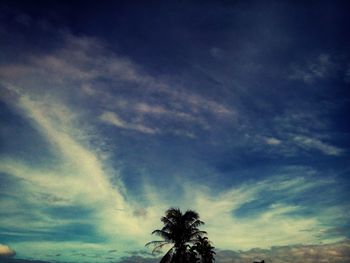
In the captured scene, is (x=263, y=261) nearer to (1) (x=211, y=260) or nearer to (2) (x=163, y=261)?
(1) (x=211, y=260)

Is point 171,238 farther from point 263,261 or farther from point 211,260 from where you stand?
point 263,261

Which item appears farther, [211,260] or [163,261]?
[211,260]

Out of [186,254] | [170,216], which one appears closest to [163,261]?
[186,254]

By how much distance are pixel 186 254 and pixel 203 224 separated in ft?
16.4

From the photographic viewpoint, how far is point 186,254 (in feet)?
148

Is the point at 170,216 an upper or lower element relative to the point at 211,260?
upper

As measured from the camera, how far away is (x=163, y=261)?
146ft

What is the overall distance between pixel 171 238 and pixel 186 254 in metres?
3.07

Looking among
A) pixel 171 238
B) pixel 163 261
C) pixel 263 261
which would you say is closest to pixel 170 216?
pixel 171 238

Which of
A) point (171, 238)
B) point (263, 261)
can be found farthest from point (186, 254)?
point (263, 261)

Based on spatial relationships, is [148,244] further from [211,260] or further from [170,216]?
[211,260]

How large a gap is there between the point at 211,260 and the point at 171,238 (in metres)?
6.98

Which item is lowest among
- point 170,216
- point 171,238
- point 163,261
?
point 163,261

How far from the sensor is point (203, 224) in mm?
47781
